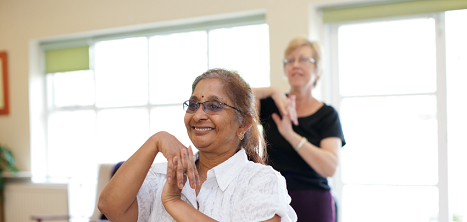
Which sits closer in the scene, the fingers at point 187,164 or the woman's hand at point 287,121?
the fingers at point 187,164

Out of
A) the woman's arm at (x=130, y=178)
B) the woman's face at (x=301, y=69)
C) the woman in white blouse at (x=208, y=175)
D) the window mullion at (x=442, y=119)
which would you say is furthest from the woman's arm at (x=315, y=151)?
the window mullion at (x=442, y=119)

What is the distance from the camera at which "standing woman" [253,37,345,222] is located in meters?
2.04

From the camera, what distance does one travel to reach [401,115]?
11.4 ft

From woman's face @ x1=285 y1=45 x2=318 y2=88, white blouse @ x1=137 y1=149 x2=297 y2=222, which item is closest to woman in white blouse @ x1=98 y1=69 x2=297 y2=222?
white blouse @ x1=137 y1=149 x2=297 y2=222

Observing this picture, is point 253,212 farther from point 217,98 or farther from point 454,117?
point 454,117

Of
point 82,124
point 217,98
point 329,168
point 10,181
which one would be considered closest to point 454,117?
point 329,168

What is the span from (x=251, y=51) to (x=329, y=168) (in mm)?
2182

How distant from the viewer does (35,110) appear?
16.3 feet

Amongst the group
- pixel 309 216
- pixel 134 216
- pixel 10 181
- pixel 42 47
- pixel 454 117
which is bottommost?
pixel 10 181

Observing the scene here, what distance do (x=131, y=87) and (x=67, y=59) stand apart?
3.27 feet

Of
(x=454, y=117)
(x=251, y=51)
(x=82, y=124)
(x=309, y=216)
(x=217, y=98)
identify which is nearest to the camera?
(x=217, y=98)

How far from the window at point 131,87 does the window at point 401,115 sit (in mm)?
892

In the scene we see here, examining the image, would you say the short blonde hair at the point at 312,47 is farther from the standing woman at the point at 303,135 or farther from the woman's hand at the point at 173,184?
the woman's hand at the point at 173,184

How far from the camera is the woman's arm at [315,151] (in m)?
2.01
